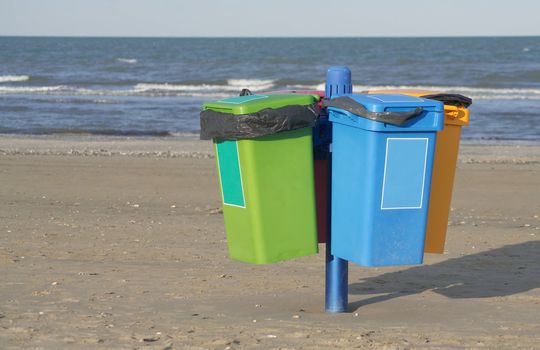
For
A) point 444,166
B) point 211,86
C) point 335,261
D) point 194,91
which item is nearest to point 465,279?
point 444,166

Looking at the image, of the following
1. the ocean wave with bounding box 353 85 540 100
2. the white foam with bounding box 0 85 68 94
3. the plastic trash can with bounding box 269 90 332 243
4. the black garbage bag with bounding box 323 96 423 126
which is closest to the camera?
the black garbage bag with bounding box 323 96 423 126

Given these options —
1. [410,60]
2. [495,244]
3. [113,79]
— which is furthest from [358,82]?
[495,244]

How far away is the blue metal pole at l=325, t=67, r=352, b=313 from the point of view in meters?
4.89

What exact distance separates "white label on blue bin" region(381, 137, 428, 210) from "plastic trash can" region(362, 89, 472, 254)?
516 mm

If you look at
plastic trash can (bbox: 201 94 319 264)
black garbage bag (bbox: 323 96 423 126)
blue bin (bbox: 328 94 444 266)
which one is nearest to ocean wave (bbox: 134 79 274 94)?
plastic trash can (bbox: 201 94 319 264)

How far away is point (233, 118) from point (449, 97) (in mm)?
1202

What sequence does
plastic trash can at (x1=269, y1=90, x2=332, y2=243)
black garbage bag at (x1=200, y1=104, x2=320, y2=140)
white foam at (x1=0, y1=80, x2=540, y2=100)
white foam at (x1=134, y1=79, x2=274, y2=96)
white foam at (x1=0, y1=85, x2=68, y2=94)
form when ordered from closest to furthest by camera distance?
1. black garbage bag at (x1=200, y1=104, x2=320, y2=140)
2. plastic trash can at (x1=269, y1=90, x2=332, y2=243)
3. white foam at (x1=0, y1=80, x2=540, y2=100)
4. white foam at (x1=0, y1=85, x2=68, y2=94)
5. white foam at (x1=134, y1=79, x2=274, y2=96)

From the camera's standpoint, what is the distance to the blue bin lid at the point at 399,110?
4441 millimetres

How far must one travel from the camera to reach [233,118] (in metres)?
4.60

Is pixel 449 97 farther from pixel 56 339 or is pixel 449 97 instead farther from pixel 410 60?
pixel 410 60

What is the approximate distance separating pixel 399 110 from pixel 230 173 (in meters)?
0.92

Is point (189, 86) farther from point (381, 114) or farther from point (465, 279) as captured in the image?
point (381, 114)

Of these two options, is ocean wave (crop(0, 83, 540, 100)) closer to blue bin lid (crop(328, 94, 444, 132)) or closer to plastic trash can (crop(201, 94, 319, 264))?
plastic trash can (crop(201, 94, 319, 264))

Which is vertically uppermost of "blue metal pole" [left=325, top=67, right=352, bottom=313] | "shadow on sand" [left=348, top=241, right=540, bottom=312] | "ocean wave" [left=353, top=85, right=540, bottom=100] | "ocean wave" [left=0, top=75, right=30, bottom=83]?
"blue metal pole" [left=325, top=67, right=352, bottom=313]
